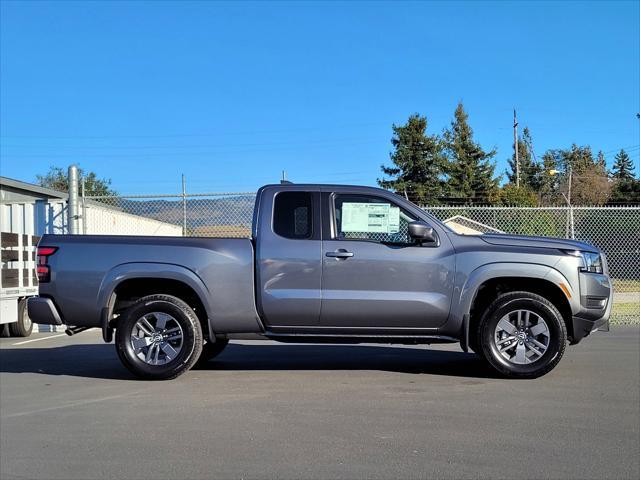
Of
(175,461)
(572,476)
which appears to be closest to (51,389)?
(175,461)

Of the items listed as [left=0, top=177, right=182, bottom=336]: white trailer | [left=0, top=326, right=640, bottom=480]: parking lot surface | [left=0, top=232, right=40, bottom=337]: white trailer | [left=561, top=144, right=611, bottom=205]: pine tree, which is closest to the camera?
[left=0, top=326, right=640, bottom=480]: parking lot surface

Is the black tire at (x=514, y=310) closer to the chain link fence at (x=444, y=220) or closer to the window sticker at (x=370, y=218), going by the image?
the window sticker at (x=370, y=218)

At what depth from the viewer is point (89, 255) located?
21.1 feet

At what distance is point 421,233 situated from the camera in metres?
6.24

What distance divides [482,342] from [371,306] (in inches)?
47.1

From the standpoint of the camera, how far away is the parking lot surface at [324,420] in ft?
13.5

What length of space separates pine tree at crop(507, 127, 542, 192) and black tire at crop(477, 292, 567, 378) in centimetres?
5663

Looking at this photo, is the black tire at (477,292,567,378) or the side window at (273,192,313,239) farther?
the side window at (273,192,313,239)

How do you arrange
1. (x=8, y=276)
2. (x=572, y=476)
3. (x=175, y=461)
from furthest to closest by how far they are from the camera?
(x=8, y=276) → (x=175, y=461) → (x=572, y=476)

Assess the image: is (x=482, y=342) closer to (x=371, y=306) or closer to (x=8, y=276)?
(x=371, y=306)

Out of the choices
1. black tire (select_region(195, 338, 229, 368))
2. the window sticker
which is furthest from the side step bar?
black tire (select_region(195, 338, 229, 368))

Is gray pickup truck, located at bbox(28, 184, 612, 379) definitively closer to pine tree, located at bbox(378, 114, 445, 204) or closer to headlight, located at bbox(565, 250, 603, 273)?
headlight, located at bbox(565, 250, 603, 273)

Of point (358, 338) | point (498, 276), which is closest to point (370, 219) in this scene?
point (358, 338)

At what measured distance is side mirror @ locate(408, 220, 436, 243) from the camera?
623 cm
